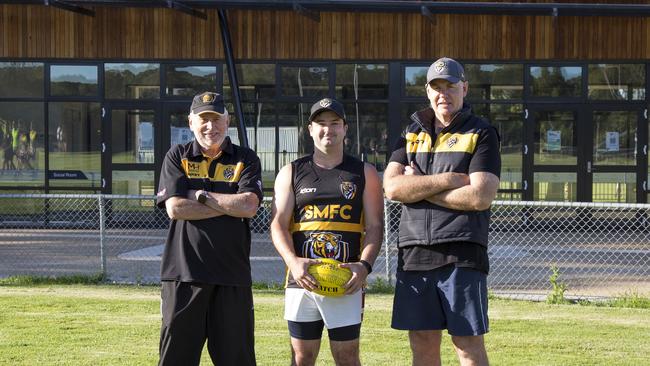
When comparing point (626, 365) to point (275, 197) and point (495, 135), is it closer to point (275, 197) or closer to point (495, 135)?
point (495, 135)

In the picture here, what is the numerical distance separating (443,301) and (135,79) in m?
13.6

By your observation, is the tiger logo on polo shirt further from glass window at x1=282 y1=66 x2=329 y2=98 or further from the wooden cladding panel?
the wooden cladding panel

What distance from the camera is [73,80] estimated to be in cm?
1789

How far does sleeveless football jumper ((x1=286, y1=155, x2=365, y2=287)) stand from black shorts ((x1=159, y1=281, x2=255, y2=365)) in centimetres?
36

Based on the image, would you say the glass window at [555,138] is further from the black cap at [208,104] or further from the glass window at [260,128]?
the black cap at [208,104]

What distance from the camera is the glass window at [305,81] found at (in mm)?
17609

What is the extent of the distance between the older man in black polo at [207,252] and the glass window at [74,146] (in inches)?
511

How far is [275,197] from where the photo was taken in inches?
212

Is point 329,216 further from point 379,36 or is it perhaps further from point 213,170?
point 379,36

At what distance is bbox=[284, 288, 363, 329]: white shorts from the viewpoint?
5.20m

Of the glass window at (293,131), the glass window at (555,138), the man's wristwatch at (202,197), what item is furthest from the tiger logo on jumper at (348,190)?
the glass window at (555,138)

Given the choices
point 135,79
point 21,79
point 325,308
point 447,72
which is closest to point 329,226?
point 325,308

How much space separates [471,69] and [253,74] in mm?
4027

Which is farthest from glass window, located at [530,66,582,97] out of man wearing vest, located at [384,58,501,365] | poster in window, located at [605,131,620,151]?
man wearing vest, located at [384,58,501,365]
